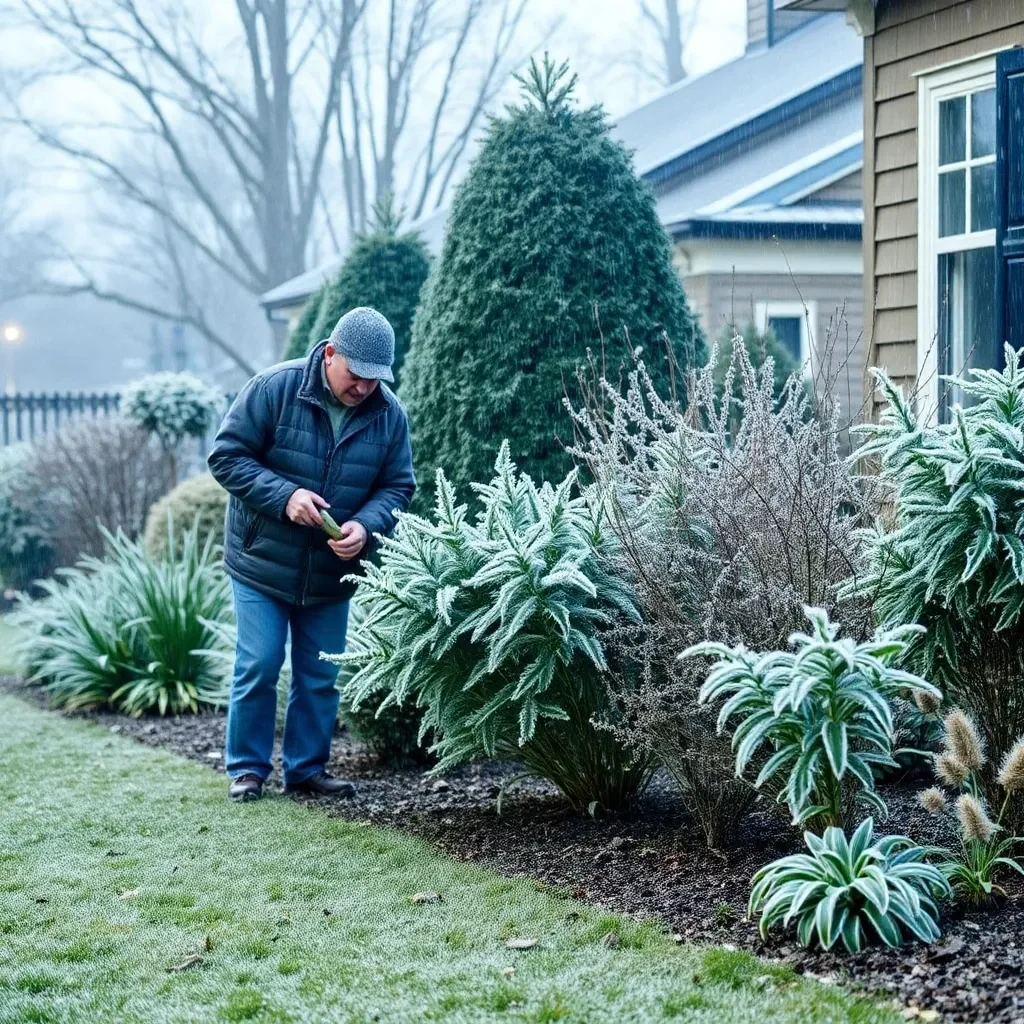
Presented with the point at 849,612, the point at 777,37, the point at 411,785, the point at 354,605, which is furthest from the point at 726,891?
the point at 777,37

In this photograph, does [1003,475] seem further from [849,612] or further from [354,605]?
[354,605]

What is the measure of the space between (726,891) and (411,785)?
7.29 ft

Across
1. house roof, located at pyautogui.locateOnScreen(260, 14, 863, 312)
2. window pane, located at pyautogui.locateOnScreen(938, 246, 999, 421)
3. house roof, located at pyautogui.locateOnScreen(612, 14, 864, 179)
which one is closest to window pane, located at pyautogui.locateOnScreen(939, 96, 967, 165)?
window pane, located at pyautogui.locateOnScreen(938, 246, 999, 421)

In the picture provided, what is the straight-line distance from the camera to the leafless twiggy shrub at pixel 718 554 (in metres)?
4.41

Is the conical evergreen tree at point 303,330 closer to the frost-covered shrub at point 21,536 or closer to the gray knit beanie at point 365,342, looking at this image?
the frost-covered shrub at point 21,536

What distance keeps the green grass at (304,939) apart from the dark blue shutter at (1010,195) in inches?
131

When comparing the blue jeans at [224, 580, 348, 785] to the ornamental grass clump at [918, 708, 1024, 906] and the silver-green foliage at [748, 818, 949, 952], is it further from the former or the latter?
the ornamental grass clump at [918, 708, 1024, 906]

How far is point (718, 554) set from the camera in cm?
461

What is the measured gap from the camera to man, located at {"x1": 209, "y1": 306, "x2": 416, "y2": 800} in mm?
5598

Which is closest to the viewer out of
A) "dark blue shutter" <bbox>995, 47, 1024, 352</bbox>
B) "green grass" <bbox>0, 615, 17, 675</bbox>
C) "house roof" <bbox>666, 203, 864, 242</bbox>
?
"dark blue shutter" <bbox>995, 47, 1024, 352</bbox>

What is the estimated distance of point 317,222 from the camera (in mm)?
37906

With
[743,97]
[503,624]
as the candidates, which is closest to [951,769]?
[503,624]

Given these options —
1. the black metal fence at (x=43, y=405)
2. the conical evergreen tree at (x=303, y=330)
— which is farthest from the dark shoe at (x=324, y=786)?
the black metal fence at (x=43, y=405)

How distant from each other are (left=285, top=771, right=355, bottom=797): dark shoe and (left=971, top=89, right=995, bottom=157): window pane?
4.10 m
